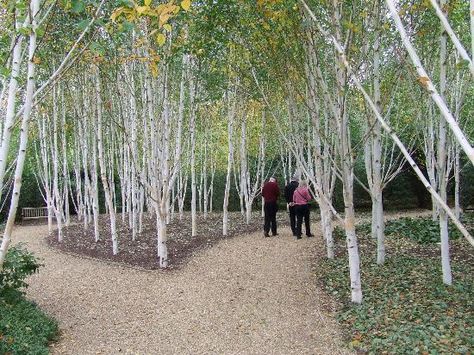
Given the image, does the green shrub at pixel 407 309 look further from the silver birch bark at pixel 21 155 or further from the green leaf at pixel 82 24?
the green leaf at pixel 82 24

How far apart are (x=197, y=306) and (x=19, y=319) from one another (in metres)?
2.49

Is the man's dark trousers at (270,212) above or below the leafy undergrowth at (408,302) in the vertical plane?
above

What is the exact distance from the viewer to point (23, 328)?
200 inches

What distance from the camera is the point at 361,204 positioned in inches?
810

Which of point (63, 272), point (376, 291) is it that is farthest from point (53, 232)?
point (376, 291)

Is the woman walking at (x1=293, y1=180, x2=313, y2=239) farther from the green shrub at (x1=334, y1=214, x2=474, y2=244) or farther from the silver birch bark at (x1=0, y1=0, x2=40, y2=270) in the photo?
the silver birch bark at (x1=0, y1=0, x2=40, y2=270)

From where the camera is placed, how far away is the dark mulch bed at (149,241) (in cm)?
1002

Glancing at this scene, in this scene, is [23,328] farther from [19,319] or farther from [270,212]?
[270,212]

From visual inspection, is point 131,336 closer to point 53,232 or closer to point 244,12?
point 244,12

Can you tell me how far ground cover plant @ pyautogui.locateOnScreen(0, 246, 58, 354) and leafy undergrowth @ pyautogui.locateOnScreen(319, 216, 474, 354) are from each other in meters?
3.66

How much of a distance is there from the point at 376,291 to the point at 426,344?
216 centimetres

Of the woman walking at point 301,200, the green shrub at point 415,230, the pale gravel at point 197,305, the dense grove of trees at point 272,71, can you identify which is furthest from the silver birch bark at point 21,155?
the green shrub at point 415,230

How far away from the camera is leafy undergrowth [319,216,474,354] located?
4.73 meters

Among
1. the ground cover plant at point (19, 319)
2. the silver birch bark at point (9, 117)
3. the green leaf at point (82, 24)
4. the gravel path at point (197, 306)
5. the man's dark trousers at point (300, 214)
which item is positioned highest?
the green leaf at point (82, 24)
